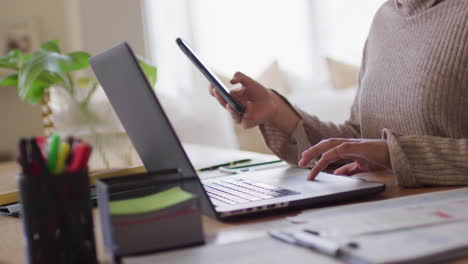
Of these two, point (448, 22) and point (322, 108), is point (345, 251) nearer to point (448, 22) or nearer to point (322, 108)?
point (448, 22)

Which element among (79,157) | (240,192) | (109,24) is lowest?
(240,192)

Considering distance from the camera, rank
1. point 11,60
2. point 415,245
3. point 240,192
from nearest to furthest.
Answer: point 415,245, point 240,192, point 11,60

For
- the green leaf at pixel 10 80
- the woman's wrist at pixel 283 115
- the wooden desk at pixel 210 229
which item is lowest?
the wooden desk at pixel 210 229

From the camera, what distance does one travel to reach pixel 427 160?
2.76ft

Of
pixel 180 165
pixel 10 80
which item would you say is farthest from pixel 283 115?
pixel 10 80

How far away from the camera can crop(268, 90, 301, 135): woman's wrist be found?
45.5 inches

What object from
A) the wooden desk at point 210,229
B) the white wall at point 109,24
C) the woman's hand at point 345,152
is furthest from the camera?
the white wall at point 109,24

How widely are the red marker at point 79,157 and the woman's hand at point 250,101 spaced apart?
62cm

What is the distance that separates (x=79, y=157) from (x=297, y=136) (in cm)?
72

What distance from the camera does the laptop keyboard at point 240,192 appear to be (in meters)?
0.72

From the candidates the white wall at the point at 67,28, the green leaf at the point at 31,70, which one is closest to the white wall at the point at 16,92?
the white wall at the point at 67,28

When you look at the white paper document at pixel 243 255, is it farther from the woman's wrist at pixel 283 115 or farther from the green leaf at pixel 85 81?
the green leaf at pixel 85 81

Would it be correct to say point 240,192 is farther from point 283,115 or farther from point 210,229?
point 283,115

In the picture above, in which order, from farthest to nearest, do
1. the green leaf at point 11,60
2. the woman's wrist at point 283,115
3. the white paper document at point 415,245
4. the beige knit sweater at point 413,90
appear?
the green leaf at point 11,60 < the woman's wrist at point 283,115 < the beige knit sweater at point 413,90 < the white paper document at point 415,245
